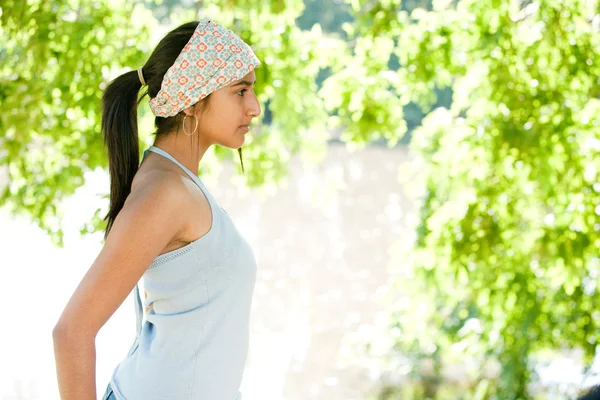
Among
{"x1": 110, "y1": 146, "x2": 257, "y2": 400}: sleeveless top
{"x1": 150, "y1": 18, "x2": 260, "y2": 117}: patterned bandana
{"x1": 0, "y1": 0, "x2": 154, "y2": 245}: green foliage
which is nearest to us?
{"x1": 110, "y1": 146, "x2": 257, "y2": 400}: sleeveless top

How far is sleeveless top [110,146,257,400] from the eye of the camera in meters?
1.48

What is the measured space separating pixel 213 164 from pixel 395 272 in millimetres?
1269

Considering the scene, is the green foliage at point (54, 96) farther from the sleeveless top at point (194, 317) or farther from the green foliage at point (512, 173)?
the sleeveless top at point (194, 317)

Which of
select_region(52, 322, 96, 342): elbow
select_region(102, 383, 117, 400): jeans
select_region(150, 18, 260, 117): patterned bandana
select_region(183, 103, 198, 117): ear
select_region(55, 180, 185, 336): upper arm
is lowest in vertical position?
select_region(102, 383, 117, 400): jeans

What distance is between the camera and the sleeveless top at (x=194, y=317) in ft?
4.86

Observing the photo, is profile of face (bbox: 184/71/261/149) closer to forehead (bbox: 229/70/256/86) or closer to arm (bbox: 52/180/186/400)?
forehead (bbox: 229/70/256/86)

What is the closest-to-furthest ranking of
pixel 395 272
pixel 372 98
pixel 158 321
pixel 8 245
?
pixel 158 321
pixel 372 98
pixel 395 272
pixel 8 245

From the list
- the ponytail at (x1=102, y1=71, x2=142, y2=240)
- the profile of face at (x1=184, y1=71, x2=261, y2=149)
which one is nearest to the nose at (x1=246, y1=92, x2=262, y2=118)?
the profile of face at (x1=184, y1=71, x2=261, y2=149)

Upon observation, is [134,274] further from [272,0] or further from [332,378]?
[332,378]

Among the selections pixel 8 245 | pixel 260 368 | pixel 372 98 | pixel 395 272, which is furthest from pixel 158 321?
pixel 8 245

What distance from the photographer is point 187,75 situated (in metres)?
1.62

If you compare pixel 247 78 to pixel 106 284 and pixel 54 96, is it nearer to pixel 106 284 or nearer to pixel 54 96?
pixel 106 284

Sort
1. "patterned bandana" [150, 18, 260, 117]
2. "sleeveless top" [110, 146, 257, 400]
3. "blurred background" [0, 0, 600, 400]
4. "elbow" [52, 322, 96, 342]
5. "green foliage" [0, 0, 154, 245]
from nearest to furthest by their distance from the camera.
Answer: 1. "elbow" [52, 322, 96, 342]
2. "sleeveless top" [110, 146, 257, 400]
3. "patterned bandana" [150, 18, 260, 117]
4. "green foliage" [0, 0, 154, 245]
5. "blurred background" [0, 0, 600, 400]

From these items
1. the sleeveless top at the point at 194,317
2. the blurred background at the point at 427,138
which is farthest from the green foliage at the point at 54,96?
the sleeveless top at the point at 194,317
